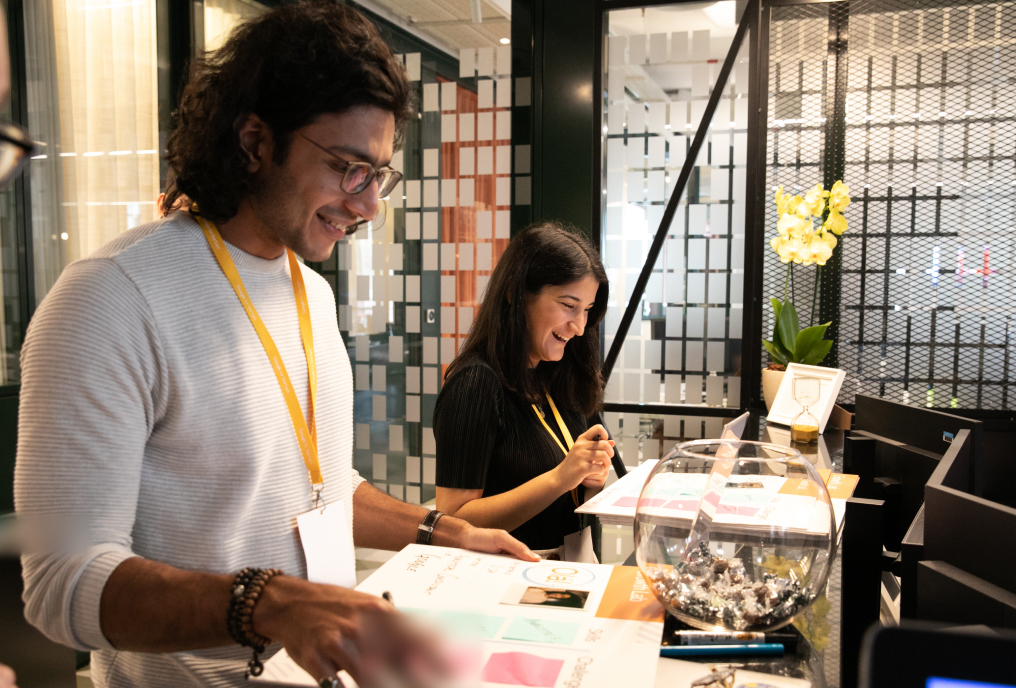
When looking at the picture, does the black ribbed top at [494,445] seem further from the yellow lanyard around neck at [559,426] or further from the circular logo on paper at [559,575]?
the circular logo on paper at [559,575]

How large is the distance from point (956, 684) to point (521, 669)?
575 millimetres

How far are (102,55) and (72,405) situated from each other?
3.10m

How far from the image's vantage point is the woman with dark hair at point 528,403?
69.1 inches

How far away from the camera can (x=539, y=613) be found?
3.33 feet

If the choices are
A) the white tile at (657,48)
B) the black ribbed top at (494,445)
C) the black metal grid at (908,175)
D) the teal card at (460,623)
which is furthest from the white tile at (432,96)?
the teal card at (460,623)

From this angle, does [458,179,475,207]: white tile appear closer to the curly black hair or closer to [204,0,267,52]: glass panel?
[204,0,267,52]: glass panel

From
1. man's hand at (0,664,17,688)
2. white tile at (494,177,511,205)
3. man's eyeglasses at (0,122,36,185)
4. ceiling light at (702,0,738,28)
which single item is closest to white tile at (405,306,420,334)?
white tile at (494,177,511,205)

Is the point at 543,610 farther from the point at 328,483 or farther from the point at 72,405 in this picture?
the point at 72,405

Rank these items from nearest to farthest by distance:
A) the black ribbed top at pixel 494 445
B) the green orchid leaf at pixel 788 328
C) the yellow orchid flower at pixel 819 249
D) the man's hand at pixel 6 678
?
the man's hand at pixel 6 678 → the black ribbed top at pixel 494 445 → the yellow orchid flower at pixel 819 249 → the green orchid leaf at pixel 788 328

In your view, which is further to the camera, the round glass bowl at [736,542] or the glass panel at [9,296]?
the glass panel at [9,296]

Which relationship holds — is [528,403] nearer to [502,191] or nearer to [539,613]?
[539,613]

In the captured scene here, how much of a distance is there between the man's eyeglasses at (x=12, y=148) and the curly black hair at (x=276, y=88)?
705 mm

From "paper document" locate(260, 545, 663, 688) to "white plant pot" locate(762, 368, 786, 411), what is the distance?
238 centimetres

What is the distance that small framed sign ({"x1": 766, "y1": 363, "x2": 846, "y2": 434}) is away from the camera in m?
2.97
